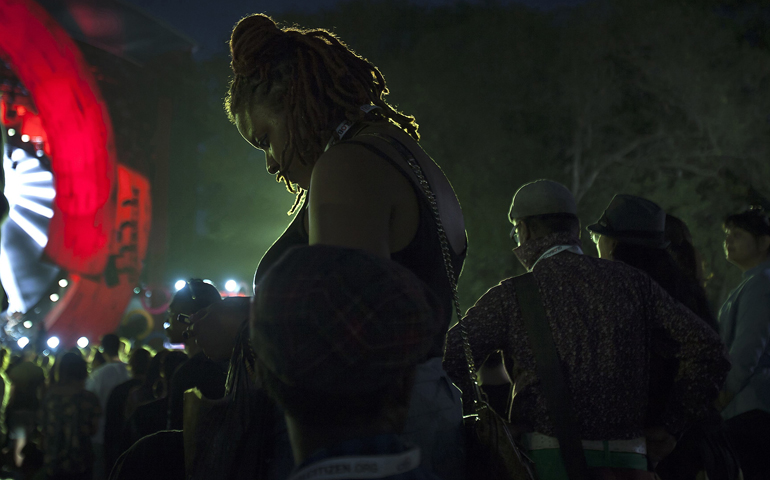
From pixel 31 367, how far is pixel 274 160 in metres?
5.97

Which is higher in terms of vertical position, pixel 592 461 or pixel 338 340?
pixel 338 340

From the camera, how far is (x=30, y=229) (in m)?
19.6

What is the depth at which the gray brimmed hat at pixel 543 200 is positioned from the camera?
2.57 meters

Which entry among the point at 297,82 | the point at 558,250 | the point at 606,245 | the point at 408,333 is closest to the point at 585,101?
the point at 606,245

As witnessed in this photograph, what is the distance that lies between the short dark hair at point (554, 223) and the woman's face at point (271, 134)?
43.0 inches

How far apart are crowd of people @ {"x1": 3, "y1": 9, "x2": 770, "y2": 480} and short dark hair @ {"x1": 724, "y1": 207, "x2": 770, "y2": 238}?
59cm

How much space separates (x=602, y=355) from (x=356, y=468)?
4.75ft

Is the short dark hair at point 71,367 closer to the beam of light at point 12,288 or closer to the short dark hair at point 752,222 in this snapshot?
the short dark hair at point 752,222

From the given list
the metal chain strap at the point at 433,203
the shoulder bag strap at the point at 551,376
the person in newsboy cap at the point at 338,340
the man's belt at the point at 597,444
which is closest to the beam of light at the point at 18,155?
the shoulder bag strap at the point at 551,376

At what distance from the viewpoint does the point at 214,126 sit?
3094cm

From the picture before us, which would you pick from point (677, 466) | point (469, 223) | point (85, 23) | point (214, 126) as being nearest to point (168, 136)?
point (214, 126)

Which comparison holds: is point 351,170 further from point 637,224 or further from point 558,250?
point 637,224

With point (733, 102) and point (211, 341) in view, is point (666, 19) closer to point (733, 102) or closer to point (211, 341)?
point (733, 102)

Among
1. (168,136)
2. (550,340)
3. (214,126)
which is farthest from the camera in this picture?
(214,126)
